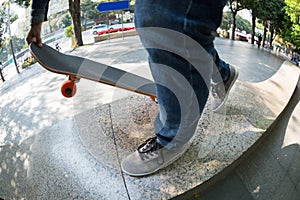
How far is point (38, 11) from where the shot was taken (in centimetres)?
56

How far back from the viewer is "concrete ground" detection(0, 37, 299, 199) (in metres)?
0.55

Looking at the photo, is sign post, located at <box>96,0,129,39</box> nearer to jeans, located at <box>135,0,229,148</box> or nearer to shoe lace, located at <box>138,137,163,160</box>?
jeans, located at <box>135,0,229,148</box>

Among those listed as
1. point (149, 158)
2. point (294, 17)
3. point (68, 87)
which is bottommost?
point (149, 158)

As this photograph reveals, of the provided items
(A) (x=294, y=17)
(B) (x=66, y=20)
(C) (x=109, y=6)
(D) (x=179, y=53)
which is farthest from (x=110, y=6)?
(A) (x=294, y=17)

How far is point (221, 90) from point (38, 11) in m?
0.51

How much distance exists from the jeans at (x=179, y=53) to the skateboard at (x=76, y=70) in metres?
0.14

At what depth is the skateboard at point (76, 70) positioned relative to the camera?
1.93 feet

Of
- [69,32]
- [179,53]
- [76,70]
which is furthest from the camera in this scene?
[69,32]

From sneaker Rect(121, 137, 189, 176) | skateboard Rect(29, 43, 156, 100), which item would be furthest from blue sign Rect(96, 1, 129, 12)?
sneaker Rect(121, 137, 189, 176)

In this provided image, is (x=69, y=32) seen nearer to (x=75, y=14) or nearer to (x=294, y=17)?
(x=75, y=14)

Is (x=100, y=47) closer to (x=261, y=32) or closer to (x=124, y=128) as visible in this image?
(x=124, y=128)

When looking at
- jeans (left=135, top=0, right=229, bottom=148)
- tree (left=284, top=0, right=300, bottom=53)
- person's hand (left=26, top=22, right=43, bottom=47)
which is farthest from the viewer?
tree (left=284, top=0, right=300, bottom=53)

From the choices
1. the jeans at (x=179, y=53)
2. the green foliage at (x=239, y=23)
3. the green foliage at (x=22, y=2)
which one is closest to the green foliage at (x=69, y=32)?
the green foliage at (x=22, y=2)

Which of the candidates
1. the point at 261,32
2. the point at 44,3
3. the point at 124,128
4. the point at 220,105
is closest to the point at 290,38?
the point at 261,32
